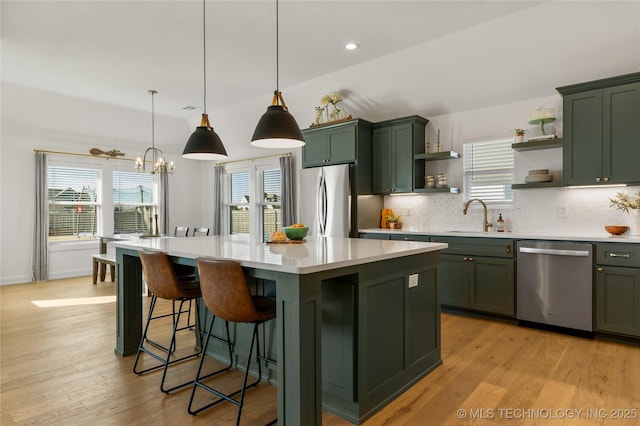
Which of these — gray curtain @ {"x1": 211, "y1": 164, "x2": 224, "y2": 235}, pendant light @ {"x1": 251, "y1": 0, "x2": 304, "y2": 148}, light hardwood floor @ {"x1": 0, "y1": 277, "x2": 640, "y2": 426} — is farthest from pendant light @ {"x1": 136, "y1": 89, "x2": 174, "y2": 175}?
pendant light @ {"x1": 251, "y1": 0, "x2": 304, "y2": 148}

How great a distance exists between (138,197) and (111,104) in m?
2.07

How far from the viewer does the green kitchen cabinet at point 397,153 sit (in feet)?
17.0

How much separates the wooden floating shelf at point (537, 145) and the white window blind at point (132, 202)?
7.32m

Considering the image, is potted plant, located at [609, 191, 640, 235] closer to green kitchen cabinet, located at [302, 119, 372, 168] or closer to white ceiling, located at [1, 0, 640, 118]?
white ceiling, located at [1, 0, 640, 118]

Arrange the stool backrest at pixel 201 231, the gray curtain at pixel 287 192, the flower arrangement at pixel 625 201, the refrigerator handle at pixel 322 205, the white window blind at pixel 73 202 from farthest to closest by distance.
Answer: the gray curtain at pixel 287 192 → the white window blind at pixel 73 202 → the stool backrest at pixel 201 231 → the refrigerator handle at pixel 322 205 → the flower arrangement at pixel 625 201

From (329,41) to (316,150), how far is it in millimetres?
1779

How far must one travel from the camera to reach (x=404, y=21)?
3871 mm

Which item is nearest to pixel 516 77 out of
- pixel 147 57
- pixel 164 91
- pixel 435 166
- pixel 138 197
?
pixel 435 166

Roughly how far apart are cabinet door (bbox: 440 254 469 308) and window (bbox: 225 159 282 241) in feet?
12.6

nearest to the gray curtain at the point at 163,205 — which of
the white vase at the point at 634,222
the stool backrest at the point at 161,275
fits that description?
the stool backrest at the point at 161,275

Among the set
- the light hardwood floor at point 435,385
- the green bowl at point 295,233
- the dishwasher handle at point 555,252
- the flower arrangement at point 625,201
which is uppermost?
the flower arrangement at point 625,201

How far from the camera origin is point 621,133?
362cm

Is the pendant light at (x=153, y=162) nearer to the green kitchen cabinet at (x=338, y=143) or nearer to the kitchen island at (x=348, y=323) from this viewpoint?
the green kitchen cabinet at (x=338, y=143)

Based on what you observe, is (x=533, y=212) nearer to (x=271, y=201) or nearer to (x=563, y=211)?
(x=563, y=211)
